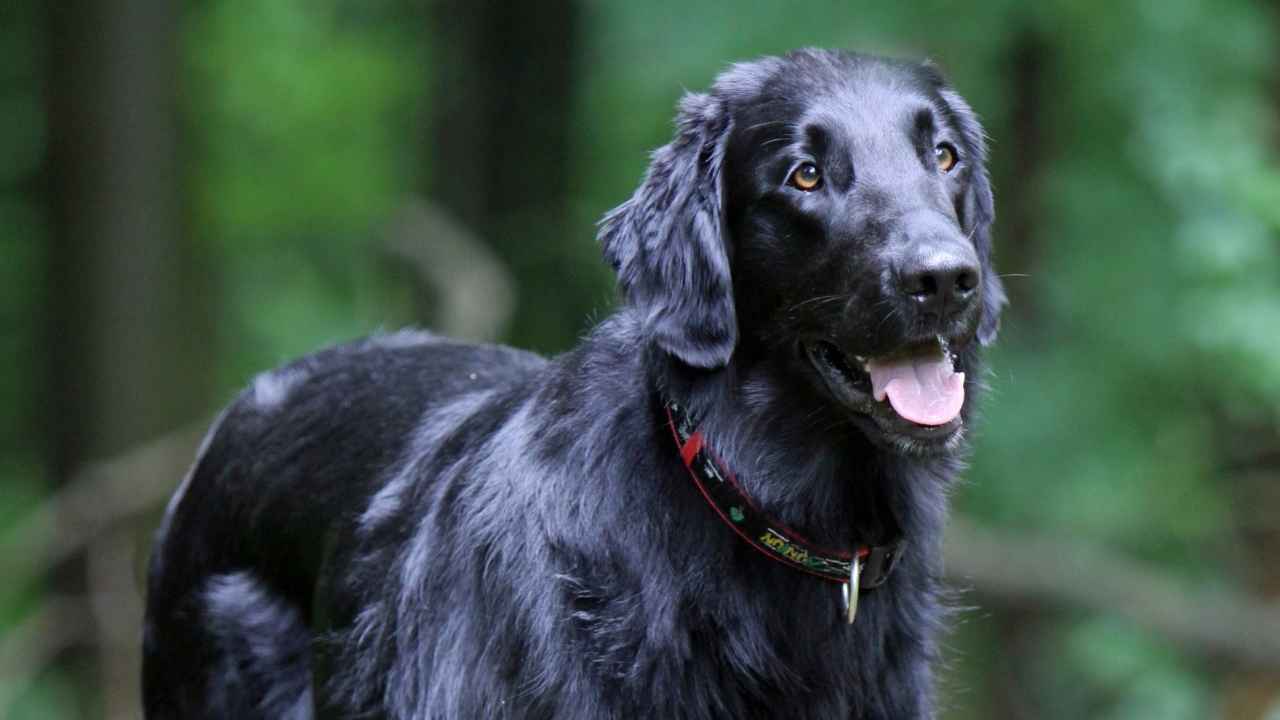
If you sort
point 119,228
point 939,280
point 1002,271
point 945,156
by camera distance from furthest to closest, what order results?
point 1002,271, point 119,228, point 945,156, point 939,280

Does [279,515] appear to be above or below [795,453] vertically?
below

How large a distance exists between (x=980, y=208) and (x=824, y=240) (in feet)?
2.65

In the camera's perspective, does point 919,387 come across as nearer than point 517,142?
Yes

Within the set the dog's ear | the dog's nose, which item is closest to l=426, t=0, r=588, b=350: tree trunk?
the dog's ear

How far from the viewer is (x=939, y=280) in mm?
3760

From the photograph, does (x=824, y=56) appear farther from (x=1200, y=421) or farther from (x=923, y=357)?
(x=1200, y=421)

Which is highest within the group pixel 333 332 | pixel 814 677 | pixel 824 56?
pixel 824 56

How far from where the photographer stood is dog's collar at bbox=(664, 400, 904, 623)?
409cm

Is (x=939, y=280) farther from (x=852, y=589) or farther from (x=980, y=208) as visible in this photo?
(x=980, y=208)

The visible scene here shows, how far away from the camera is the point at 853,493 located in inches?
168

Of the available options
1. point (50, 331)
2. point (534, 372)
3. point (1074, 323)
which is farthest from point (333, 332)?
point (534, 372)

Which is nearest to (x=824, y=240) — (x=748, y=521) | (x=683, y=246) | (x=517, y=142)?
(x=683, y=246)

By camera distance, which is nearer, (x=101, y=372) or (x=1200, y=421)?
(x=101, y=372)

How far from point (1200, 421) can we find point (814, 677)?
9537 mm
